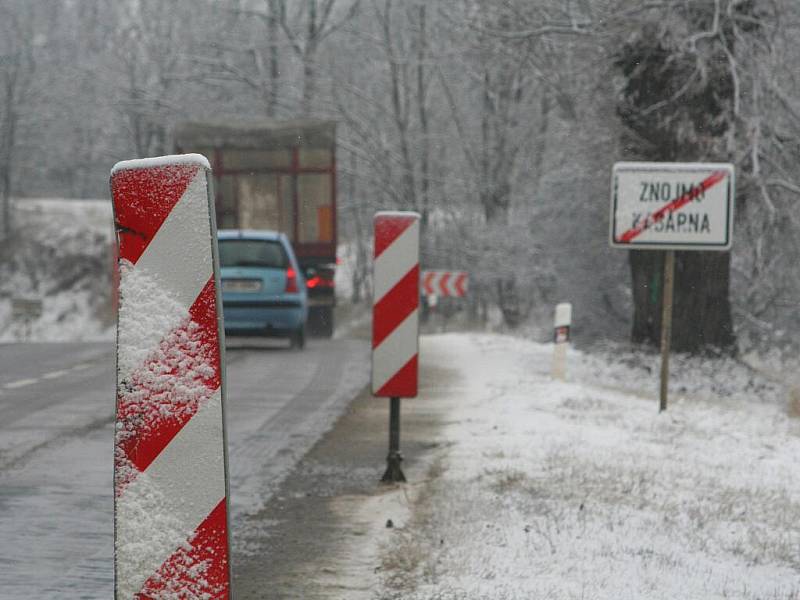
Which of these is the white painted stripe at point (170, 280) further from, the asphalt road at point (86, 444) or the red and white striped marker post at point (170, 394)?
the asphalt road at point (86, 444)

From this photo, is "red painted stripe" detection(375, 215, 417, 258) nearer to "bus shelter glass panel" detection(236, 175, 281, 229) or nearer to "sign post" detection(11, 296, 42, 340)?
"bus shelter glass panel" detection(236, 175, 281, 229)

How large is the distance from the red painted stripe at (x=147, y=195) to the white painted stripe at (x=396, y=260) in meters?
4.25

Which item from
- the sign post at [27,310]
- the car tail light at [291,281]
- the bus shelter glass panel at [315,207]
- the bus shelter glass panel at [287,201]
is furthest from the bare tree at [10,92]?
the car tail light at [291,281]

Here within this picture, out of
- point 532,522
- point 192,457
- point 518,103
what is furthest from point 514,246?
point 192,457

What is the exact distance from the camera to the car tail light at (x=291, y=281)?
19.2 metres

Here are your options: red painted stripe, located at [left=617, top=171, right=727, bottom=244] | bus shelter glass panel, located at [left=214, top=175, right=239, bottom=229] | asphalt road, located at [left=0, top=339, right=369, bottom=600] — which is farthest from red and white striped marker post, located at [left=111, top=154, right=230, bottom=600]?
bus shelter glass panel, located at [left=214, top=175, right=239, bottom=229]

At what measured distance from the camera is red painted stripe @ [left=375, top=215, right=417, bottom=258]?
25.0 feet

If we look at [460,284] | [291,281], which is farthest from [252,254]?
[460,284]

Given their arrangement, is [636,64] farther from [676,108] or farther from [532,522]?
[532,522]

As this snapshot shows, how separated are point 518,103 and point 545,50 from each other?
1599cm

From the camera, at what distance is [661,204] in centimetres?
1123

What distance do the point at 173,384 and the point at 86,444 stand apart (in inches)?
240

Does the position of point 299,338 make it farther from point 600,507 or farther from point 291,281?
point 600,507

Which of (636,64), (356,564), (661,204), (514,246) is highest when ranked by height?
(636,64)
